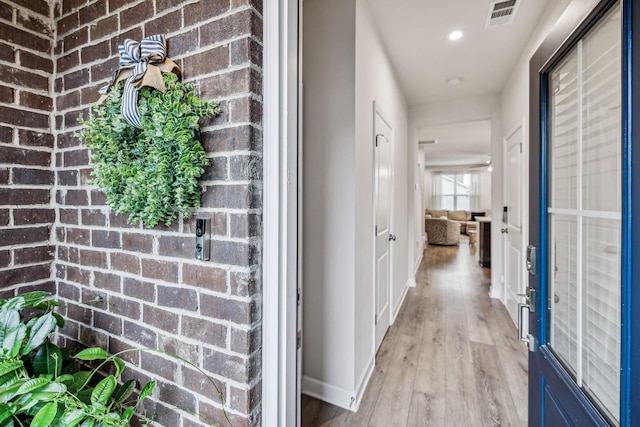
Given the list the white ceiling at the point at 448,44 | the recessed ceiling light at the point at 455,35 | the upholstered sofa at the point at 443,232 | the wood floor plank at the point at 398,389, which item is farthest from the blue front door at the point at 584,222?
the upholstered sofa at the point at 443,232

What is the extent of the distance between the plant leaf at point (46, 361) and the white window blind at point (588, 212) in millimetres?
1568

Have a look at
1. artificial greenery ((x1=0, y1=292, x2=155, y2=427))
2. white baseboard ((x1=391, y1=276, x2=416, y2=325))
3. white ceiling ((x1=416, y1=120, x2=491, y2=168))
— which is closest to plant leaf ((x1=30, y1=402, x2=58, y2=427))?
artificial greenery ((x1=0, y1=292, x2=155, y2=427))

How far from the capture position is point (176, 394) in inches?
37.8

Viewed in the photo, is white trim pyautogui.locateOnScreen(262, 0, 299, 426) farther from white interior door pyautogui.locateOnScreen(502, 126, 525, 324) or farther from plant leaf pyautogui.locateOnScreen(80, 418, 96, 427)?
white interior door pyautogui.locateOnScreen(502, 126, 525, 324)

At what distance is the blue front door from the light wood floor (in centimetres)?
83

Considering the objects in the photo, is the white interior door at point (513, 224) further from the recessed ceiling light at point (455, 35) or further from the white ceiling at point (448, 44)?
the recessed ceiling light at point (455, 35)

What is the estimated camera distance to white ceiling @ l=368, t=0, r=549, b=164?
7.24 ft

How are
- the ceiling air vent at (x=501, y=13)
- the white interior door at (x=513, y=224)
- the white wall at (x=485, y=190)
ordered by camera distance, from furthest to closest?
the white wall at (x=485, y=190) → the white interior door at (x=513, y=224) → the ceiling air vent at (x=501, y=13)

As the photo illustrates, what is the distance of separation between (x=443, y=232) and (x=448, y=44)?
6.19 meters

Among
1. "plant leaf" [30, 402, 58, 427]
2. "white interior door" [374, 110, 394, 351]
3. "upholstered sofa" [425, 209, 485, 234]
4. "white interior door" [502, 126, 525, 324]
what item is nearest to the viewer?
"plant leaf" [30, 402, 58, 427]

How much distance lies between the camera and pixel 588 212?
0.87 meters

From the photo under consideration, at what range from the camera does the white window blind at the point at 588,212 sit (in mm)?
771

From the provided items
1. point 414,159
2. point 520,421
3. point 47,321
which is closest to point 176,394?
point 47,321

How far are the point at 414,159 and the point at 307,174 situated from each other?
3.04m
